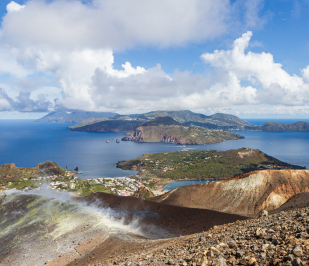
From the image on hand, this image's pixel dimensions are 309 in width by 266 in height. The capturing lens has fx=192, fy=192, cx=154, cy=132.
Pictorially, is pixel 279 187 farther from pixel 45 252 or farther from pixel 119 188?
pixel 119 188

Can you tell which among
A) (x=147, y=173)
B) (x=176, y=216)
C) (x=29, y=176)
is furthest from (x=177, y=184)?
(x=176, y=216)

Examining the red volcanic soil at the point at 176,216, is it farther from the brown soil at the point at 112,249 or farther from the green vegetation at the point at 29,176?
the green vegetation at the point at 29,176

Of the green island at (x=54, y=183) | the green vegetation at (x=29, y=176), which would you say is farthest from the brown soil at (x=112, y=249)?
the green vegetation at (x=29, y=176)

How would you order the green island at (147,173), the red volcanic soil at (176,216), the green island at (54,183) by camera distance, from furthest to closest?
1. the green island at (147,173)
2. the green island at (54,183)
3. the red volcanic soil at (176,216)

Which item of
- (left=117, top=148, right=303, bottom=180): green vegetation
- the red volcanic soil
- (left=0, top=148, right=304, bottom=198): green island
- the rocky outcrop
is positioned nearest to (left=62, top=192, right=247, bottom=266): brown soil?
the red volcanic soil

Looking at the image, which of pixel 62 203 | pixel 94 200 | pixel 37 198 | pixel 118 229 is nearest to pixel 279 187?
pixel 118 229

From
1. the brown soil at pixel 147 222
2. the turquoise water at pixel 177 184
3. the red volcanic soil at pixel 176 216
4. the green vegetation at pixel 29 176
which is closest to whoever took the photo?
the brown soil at pixel 147 222
